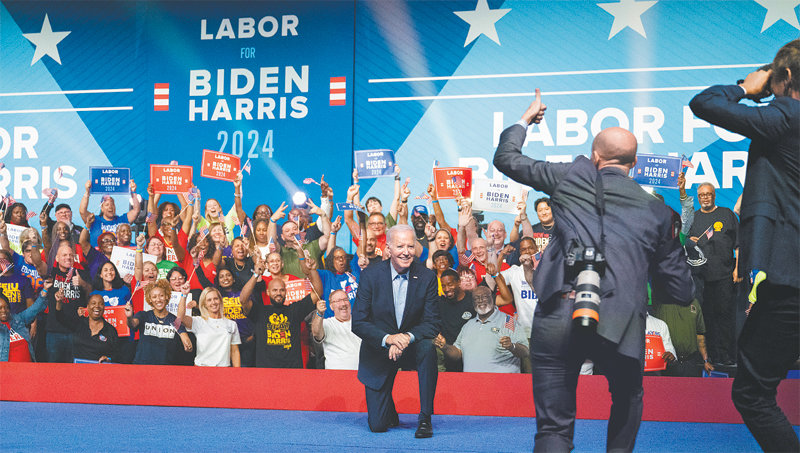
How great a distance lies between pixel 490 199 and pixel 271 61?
302cm

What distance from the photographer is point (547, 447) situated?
2.67 metres

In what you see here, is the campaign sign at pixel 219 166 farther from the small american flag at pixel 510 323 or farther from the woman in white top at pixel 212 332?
the small american flag at pixel 510 323

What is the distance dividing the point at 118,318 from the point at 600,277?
580 cm

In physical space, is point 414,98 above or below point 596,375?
above

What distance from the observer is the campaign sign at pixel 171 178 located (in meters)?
8.12

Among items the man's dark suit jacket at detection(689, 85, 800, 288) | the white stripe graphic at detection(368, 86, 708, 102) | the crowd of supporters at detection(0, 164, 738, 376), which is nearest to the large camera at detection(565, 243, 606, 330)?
the man's dark suit jacket at detection(689, 85, 800, 288)

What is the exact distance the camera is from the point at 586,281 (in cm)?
251

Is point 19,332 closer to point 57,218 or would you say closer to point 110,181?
point 57,218

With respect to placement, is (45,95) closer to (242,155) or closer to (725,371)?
(242,155)

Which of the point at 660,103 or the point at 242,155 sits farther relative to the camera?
the point at 242,155

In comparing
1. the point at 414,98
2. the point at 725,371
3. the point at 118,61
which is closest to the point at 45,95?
the point at 118,61

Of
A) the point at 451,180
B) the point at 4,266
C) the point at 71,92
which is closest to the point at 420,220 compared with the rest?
the point at 451,180

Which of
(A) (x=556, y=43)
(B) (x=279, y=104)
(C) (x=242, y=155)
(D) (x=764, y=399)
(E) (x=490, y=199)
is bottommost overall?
(D) (x=764, y=399)

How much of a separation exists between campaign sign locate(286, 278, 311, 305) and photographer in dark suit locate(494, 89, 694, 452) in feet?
14.3
